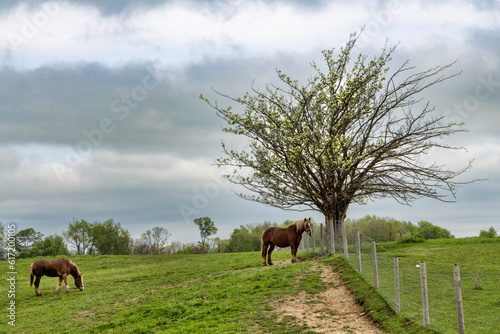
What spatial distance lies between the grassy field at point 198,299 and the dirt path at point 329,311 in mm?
363

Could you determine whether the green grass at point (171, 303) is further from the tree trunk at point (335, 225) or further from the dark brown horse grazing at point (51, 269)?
the tree trunk at point (335, 225)

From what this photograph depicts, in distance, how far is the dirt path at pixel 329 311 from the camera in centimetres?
1345

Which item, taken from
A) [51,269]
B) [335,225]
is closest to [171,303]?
[51,269]

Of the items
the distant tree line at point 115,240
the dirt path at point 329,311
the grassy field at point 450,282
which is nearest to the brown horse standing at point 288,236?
the grassy field at point 450,282

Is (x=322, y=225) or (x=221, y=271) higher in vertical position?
(x=322, y=225)

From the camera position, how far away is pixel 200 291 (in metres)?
19.5

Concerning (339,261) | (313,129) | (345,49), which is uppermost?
(345,49)

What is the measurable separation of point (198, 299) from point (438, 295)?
960 cm

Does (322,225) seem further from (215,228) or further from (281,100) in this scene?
(215,228)

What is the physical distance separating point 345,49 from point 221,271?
16529 mm

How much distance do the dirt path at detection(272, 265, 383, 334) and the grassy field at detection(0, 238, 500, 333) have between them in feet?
1.19

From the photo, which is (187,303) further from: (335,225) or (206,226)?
(206,226)

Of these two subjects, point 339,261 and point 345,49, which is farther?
point 345,49

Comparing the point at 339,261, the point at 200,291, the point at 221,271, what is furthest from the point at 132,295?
the point at 339,261
